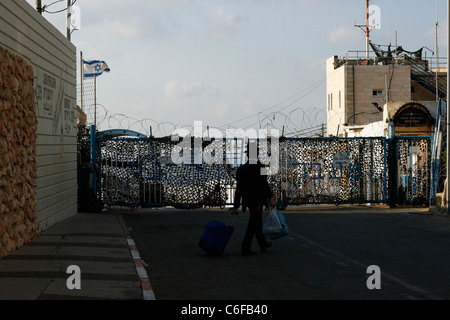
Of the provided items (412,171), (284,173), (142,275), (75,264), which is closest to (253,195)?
(142,275)

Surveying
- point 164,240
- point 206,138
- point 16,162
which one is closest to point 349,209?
point 206,138

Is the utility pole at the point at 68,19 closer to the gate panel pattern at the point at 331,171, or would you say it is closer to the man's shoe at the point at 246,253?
the gate panel pattern at the point at 331,171

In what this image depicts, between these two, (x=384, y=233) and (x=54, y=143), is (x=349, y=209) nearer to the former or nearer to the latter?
(x=384, y=233)

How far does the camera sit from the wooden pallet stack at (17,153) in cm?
1126

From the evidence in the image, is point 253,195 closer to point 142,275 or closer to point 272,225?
point 272,225

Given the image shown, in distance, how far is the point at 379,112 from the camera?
5566 centimetres

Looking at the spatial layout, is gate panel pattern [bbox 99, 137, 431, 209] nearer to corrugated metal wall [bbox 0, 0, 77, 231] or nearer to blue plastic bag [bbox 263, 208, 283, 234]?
corrugated metal wall [bbox 0, 0, 77, 231]

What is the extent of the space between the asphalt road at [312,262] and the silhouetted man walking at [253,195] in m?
0.31

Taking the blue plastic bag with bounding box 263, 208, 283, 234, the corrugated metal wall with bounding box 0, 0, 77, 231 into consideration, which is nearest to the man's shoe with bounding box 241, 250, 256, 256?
the blue plastic bag with bounding box 263, 208, 283, 234

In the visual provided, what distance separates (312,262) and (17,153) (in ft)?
18.3

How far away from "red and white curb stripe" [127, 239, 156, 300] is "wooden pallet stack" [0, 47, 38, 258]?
6.69ft

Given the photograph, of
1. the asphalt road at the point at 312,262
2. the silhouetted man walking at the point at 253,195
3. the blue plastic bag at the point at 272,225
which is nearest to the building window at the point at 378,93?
the asphalt road at the point at 312,262

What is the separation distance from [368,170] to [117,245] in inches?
520

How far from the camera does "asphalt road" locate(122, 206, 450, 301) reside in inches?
332
